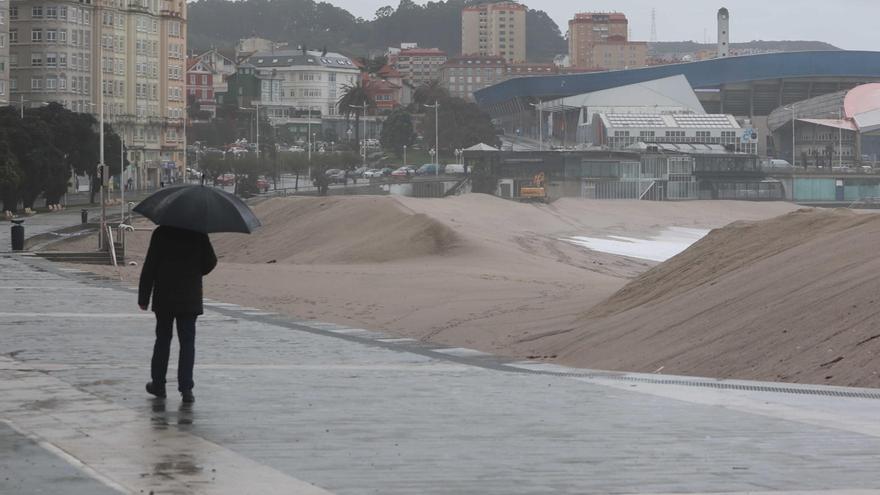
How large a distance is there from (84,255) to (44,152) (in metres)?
40.7

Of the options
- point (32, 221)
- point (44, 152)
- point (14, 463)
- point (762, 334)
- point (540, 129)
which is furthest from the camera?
point (540, 129)

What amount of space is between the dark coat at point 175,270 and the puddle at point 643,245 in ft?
127

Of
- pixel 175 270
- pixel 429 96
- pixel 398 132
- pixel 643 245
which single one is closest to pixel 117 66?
pixel 398 132

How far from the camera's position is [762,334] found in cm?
1644

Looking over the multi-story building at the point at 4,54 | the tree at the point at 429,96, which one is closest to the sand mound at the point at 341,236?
the multi-story building at the point at 4,54

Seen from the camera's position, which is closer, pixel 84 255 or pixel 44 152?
pixel 84 255

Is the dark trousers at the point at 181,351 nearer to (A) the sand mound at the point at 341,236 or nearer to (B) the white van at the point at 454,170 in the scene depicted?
(A) the sand mound at the point at 341,236

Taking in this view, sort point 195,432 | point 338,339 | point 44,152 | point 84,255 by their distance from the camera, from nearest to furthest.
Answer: point 195,432 → point 338,339 → point 84,255 → point 44,152

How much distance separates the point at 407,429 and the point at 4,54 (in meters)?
100

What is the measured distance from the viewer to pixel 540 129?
16762 centimetres

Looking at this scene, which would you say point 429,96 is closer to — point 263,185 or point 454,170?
point 454,170

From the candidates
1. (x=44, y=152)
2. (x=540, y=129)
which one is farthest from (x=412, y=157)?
(x=44, y=152)

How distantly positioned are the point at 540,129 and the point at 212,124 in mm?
36936

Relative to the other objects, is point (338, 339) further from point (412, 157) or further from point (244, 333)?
point (412, 157)
